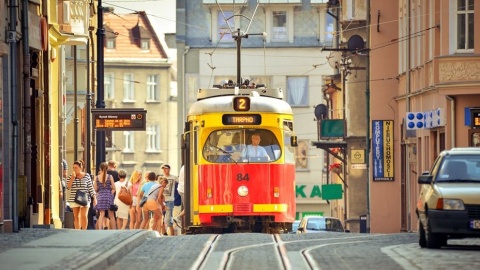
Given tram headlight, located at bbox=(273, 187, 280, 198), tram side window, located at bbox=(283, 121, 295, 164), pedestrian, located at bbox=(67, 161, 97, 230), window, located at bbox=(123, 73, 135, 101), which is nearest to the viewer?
pedestrian, located at bbox=(67, 161, 97, 230)

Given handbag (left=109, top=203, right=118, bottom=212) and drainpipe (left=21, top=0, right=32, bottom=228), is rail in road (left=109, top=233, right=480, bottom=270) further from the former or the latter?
handbag (left=109, top=203, right=118, bottom=212)

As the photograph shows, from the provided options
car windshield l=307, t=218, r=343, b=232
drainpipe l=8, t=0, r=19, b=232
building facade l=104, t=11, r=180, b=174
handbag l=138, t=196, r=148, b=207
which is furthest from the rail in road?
building facade l=104, t=11, r=180, b=174

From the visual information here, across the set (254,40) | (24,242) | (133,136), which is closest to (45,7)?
(24,242)

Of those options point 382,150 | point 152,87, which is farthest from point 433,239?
point 152,87

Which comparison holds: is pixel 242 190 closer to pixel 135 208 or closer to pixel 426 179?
pixel 135 208

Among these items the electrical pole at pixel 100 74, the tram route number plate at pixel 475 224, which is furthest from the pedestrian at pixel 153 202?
the tram route number plate at pixel 475 224

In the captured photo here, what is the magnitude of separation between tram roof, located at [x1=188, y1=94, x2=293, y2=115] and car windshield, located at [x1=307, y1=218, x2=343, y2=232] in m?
19.8

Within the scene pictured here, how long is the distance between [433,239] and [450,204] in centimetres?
86

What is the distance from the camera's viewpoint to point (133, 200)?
1473 inches

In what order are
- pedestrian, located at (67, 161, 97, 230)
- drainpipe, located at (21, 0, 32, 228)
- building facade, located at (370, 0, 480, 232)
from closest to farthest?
drainpipe, located at (21, 0, 32, 228), pedestrian, located at (67, 161, 97, 230), building facade, located at (370, 0, 480, 232)

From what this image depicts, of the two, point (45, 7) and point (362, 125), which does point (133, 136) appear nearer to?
point (362, 125)

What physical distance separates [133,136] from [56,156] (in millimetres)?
71896

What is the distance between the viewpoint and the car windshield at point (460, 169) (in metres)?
24.8

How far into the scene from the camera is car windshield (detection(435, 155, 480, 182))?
24.8 m
